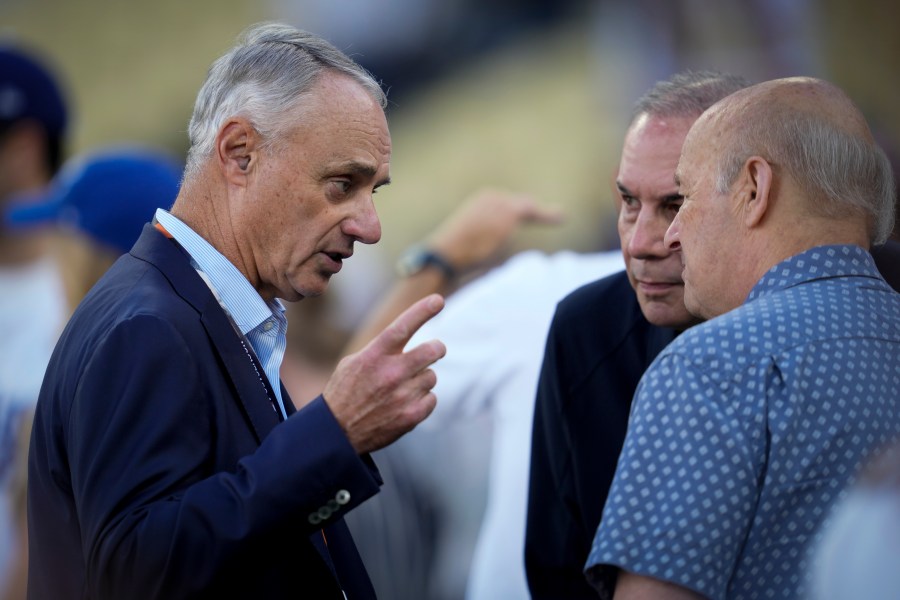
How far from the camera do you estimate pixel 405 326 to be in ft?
5.49

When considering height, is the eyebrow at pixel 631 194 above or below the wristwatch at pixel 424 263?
below

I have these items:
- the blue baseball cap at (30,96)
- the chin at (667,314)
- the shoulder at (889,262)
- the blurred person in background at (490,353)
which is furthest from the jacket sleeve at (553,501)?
the blue baseball cap at (30,96)

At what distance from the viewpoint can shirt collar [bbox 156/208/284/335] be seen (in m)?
1.88

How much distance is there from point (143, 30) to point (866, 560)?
768 cm

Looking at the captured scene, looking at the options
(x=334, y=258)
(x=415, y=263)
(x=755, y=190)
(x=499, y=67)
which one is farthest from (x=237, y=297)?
(x=499, y=67)

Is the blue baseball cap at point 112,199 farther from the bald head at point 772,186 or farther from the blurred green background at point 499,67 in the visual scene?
the blurred green background at point 499,67

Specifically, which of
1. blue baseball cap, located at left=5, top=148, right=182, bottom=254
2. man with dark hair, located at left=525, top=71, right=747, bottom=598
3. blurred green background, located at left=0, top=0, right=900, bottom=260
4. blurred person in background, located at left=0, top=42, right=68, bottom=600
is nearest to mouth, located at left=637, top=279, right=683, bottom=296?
man with dark hair, located at left=525, top=71, right=747, bottom=598

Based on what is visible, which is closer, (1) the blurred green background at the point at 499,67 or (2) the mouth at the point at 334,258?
(2) the mouth at the point at 334,258

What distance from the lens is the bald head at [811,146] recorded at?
174cm

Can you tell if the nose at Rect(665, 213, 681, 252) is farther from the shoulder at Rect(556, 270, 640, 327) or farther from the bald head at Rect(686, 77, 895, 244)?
the shoulder at Rect(556, 270, 640, 327)

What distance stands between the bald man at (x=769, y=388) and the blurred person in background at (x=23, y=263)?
241 centimetres

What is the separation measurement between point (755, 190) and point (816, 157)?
10 centimetres

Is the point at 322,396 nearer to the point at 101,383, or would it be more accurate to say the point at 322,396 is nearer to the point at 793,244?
the point at 101,383

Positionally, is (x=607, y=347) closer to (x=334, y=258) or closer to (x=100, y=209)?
(x=334, y=258)
